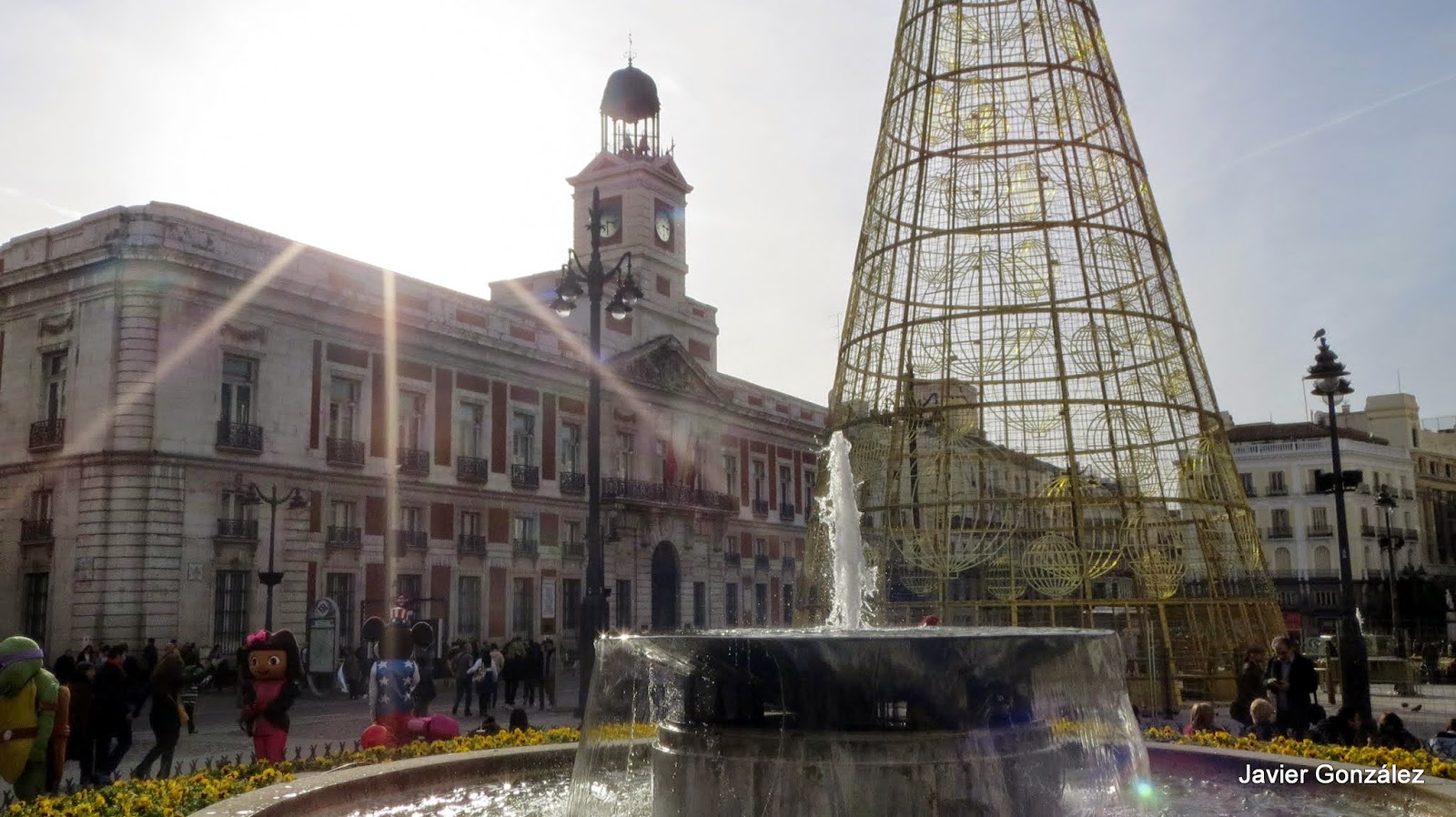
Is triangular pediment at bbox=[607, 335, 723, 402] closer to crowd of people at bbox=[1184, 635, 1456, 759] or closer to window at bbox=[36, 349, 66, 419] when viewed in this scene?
window at bbox=[36, 349, 66, 419]

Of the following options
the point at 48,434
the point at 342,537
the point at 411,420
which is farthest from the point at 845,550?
the point at 411,420

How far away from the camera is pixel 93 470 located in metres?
24.0

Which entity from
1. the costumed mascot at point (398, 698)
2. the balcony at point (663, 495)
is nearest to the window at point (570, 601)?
the balcony at point (663, 495)

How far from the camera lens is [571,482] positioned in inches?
1403

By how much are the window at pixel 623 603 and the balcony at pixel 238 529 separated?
46.3ft

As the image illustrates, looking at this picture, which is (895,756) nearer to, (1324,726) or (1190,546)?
(1324,726)

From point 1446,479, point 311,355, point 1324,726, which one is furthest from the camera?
point 1446,479

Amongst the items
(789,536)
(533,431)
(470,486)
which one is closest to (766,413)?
(789,536)

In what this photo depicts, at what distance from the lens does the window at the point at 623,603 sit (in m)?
37.5

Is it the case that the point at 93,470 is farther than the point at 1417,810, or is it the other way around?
the point at 93,470

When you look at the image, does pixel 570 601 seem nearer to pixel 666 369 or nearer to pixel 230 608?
pixel 666 369

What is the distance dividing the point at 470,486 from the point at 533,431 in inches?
138

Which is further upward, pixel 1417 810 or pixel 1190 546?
pixel 1190 546

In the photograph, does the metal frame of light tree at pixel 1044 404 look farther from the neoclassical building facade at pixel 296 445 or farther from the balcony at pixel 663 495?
the balcony at pixel 663 495
